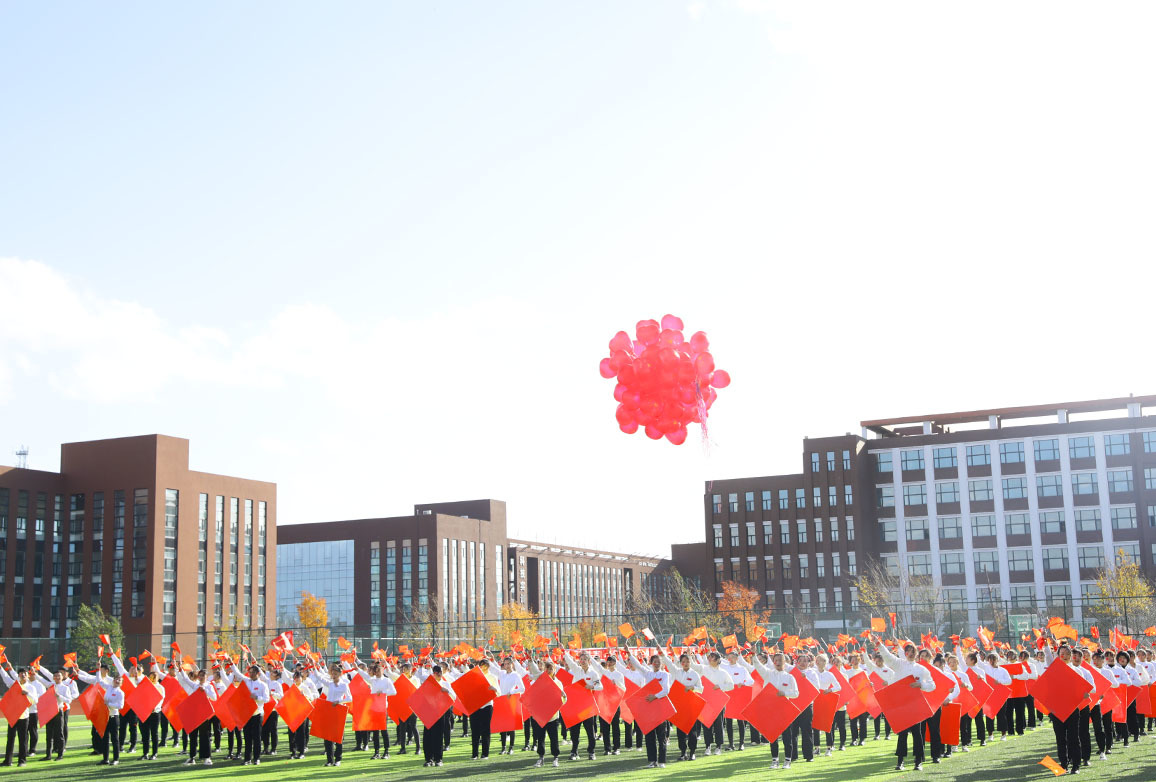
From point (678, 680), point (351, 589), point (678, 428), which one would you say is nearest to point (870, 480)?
point (351, 589)

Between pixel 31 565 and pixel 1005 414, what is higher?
pixel 1005 414

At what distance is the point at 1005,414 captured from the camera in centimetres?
8706

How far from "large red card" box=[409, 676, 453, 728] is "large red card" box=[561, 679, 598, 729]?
203 cm

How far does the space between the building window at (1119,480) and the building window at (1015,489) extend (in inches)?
217

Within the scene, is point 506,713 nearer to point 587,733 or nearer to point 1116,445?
point 587,733

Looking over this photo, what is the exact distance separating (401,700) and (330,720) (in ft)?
7.08

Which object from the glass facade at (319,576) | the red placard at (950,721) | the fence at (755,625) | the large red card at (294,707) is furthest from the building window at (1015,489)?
the large red card at (294,707)

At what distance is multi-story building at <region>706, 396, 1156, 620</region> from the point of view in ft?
259

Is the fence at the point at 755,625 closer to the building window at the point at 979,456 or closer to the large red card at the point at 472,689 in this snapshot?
the large red card at the point at 472,689

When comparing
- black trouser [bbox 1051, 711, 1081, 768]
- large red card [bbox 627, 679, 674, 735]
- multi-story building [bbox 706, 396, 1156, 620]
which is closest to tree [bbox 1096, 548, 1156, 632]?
multi-story building [bbox 706, 396, 1156, 620]

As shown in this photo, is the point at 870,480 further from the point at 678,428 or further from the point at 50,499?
the point at 678,428

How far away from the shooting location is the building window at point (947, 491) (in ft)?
278

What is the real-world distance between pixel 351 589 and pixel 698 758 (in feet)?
299

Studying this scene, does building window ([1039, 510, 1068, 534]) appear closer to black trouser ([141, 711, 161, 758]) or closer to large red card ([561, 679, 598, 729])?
large red card ([561, 679, 598, 729])
